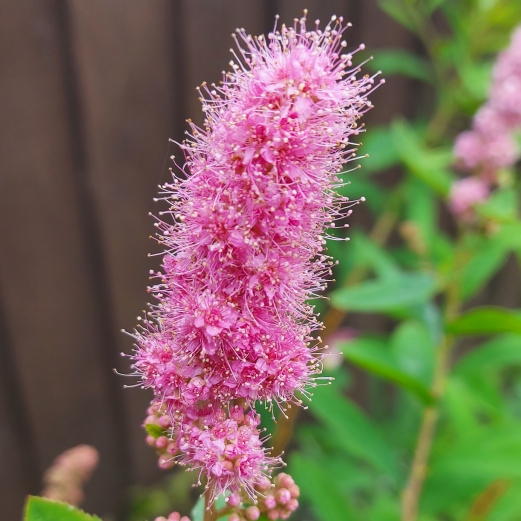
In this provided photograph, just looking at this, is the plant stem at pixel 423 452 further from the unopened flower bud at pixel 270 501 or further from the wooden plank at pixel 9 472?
the wooden plank at pixel 9 472

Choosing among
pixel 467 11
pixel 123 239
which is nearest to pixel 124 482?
pixel 123 239

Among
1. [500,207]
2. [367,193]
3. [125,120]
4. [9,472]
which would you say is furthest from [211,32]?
[9,472]

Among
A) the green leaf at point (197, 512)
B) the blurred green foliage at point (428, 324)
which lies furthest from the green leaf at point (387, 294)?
the green leaf at point (197, 512)

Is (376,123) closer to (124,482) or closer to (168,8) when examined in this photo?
(168,8)

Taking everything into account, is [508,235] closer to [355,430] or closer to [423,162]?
[423,162]

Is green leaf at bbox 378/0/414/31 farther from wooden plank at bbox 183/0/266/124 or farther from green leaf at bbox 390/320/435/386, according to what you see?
green leaf at bbox 390/320/435/386

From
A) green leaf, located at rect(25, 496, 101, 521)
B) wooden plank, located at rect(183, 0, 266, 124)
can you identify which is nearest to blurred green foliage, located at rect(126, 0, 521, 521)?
green leaf, located at rect(25, 496, 101, 521)
